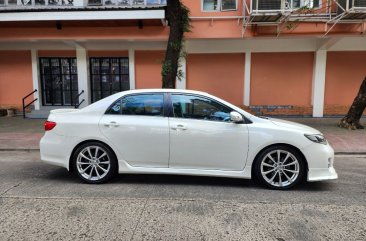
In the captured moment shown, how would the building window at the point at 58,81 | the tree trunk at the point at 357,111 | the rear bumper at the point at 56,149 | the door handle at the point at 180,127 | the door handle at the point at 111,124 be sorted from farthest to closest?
the building window at the point at 58,81
the tree trunk at the point at 357,111
the rear bumper at the point at 56,149
the door handle at the point at 111,124
the door handle at the point at 180,127

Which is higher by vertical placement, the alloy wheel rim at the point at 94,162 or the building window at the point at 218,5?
the building window at the point at 218,5

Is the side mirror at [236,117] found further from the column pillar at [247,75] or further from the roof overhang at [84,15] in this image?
the column pillar at [247,75]

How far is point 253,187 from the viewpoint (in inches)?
203

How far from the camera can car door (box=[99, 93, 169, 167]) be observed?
5125 millimetres

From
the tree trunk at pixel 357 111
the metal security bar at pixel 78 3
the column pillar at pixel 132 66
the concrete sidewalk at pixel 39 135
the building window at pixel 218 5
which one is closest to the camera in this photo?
the concrete sidewalk at pixel 39 135

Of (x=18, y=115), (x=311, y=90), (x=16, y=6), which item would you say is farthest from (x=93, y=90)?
(x=311, y=90)

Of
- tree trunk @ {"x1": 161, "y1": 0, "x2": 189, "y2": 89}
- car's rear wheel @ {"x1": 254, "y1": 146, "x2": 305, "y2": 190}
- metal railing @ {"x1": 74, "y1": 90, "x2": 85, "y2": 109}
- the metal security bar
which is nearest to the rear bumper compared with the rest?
car's rear wheel @ {"x1": 254, "y1": 146, "x2": 305, "y2": 190}

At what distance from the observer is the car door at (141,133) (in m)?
5.12

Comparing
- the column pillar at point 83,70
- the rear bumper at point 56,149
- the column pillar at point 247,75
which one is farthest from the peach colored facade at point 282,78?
the rear bumper at point 56,149

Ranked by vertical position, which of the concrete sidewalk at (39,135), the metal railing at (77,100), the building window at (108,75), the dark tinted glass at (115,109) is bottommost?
the concrete sidewalk at (39,135)

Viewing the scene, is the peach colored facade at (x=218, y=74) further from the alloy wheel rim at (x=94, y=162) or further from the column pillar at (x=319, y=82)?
the alloy wheel rim at (x=94, y=162)

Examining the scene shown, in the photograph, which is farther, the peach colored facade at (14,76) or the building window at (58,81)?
the building window at (58,81)

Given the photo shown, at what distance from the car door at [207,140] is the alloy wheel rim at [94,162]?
43.7 inches

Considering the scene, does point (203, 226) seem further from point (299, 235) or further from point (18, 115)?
point (18, 115)
